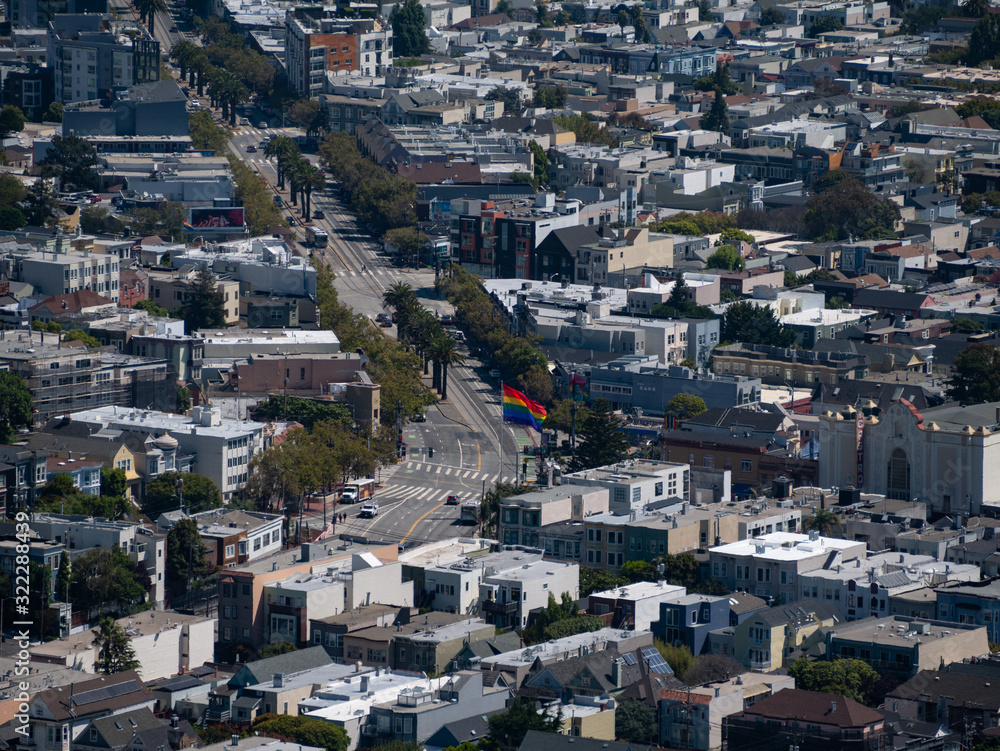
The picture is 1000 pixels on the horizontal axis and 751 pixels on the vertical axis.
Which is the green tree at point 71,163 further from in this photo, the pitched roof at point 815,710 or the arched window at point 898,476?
the pitched roof at point 815,710

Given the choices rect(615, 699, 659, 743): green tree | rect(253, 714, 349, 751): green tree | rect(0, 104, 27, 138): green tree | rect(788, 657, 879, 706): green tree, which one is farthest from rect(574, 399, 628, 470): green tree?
rect(0, 104, 27, 138): green tree

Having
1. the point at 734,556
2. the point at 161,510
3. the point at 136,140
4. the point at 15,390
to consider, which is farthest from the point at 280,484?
the point at 136,140

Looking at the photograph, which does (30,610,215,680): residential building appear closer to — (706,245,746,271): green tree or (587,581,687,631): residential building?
(587,581,687,631): residential building

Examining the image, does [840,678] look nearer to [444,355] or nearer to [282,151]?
[444,355]

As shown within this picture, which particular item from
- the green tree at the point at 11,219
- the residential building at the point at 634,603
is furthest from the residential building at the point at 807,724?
the green tree at the point at 11,219

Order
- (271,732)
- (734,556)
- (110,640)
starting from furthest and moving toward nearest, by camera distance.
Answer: (734,556), (110,640), (271,732)

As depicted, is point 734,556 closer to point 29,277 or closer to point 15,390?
point 15,390

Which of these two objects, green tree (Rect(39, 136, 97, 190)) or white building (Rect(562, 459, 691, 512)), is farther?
green tree (Rect(39, 136, 97, 190))
